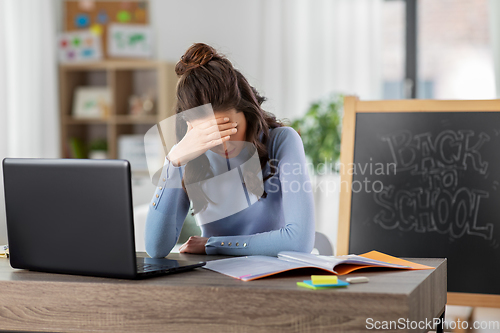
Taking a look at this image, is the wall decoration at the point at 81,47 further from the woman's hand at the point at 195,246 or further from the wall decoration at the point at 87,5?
the woman's hand at the point at 195,246

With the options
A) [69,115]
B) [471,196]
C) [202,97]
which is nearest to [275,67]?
[69,115]

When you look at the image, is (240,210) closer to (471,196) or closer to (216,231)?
(216,231)

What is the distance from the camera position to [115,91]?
3.95m

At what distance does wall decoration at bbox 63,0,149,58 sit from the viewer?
3994mm

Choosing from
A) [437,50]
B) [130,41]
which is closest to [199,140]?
[437,50]

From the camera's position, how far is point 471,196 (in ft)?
5.59

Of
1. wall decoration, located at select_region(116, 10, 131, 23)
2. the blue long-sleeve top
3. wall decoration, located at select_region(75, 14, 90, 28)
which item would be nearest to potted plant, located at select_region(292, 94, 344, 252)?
the blue long-sleeve top

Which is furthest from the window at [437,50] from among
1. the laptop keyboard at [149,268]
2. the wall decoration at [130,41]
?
the laptop keyboard at [149,268]

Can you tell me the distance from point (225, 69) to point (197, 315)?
0.67m

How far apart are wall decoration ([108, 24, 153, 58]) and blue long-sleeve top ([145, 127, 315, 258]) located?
274cm

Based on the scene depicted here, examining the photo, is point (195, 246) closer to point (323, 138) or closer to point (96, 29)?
point (323, 138)

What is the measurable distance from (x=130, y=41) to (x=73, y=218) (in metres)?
3.25

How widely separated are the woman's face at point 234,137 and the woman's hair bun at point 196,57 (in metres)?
0.13

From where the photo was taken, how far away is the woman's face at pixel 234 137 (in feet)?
4.37
